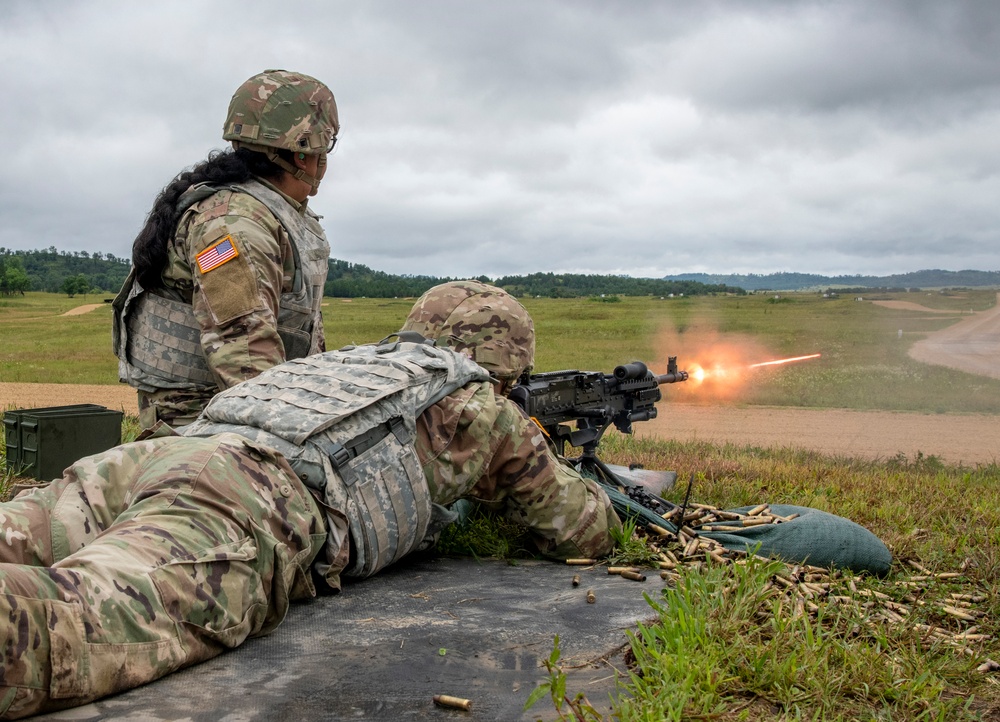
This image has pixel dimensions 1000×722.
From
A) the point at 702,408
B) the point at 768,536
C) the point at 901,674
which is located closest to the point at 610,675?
the point at 901,674

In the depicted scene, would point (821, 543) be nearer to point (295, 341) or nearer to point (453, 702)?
point (453, 702)

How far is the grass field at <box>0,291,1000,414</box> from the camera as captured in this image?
18297 mm

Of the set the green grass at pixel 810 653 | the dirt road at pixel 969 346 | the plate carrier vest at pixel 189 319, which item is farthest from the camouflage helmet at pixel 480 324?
the dirt road at pixel 969 346

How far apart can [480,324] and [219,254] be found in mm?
1358

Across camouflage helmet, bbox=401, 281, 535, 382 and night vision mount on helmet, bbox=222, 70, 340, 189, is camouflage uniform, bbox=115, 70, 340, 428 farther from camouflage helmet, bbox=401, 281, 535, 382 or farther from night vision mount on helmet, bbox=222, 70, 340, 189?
camouflage helmet, bbox=401, 281, 535, 382

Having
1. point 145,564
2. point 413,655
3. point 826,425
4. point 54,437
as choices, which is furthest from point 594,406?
point 826,425

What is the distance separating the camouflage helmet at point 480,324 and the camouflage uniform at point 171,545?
1.00m

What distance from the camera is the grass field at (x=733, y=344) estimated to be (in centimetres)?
1830

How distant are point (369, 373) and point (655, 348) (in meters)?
19.8

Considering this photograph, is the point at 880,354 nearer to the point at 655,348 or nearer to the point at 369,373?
the point at 655,348

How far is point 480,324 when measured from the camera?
481cm

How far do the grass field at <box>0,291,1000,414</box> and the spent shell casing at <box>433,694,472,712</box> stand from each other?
12823 mm

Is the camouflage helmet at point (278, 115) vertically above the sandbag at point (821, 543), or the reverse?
the camouflage helmet at point (278, 115)

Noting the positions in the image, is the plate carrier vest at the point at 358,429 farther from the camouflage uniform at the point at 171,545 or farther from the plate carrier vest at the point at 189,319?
the plate carrier vest at the point at 189,319
